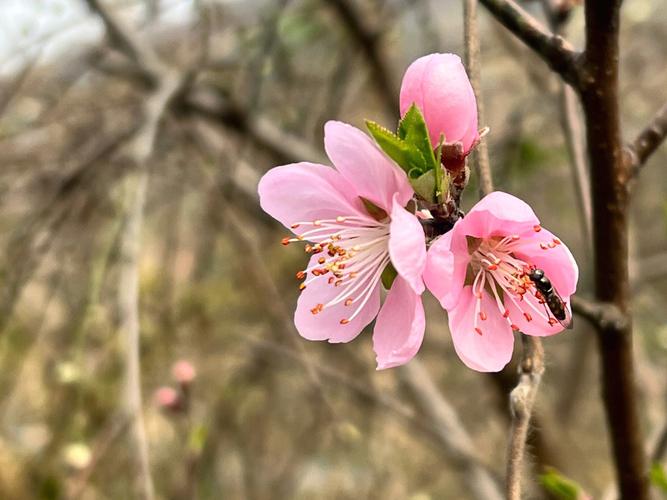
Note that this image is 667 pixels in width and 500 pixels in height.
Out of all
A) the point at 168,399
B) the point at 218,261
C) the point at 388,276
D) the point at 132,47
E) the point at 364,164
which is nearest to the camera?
the point at 364,164

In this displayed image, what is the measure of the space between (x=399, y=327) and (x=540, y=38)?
42 centimetres

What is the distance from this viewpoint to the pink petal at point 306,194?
3.08 ft

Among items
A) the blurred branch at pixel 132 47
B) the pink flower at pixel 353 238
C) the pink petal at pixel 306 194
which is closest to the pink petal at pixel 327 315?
the pink flower at pixel 353 238

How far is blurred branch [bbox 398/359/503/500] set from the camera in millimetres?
2422

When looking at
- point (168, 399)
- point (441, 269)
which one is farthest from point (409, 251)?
point (168, 399)

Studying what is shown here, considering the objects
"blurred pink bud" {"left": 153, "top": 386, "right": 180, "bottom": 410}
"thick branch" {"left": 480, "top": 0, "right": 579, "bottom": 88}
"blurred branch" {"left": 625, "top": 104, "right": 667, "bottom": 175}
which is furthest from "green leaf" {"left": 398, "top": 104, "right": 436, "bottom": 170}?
"blurred pink bud" {"left": 153, "top": 386, "right": 180, "bottom": 410}

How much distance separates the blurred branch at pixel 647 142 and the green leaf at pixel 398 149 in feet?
1.27

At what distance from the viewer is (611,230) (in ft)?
3.57

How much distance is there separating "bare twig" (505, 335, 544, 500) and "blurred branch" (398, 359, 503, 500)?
4.57ft

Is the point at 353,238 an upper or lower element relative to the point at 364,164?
lower

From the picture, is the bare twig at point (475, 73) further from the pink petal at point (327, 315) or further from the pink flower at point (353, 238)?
the pink petal at point (327, 315)

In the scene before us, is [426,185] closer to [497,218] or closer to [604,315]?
[497,218]

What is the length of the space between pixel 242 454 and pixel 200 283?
2.97ft

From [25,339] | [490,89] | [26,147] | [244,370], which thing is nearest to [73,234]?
[26,147]
